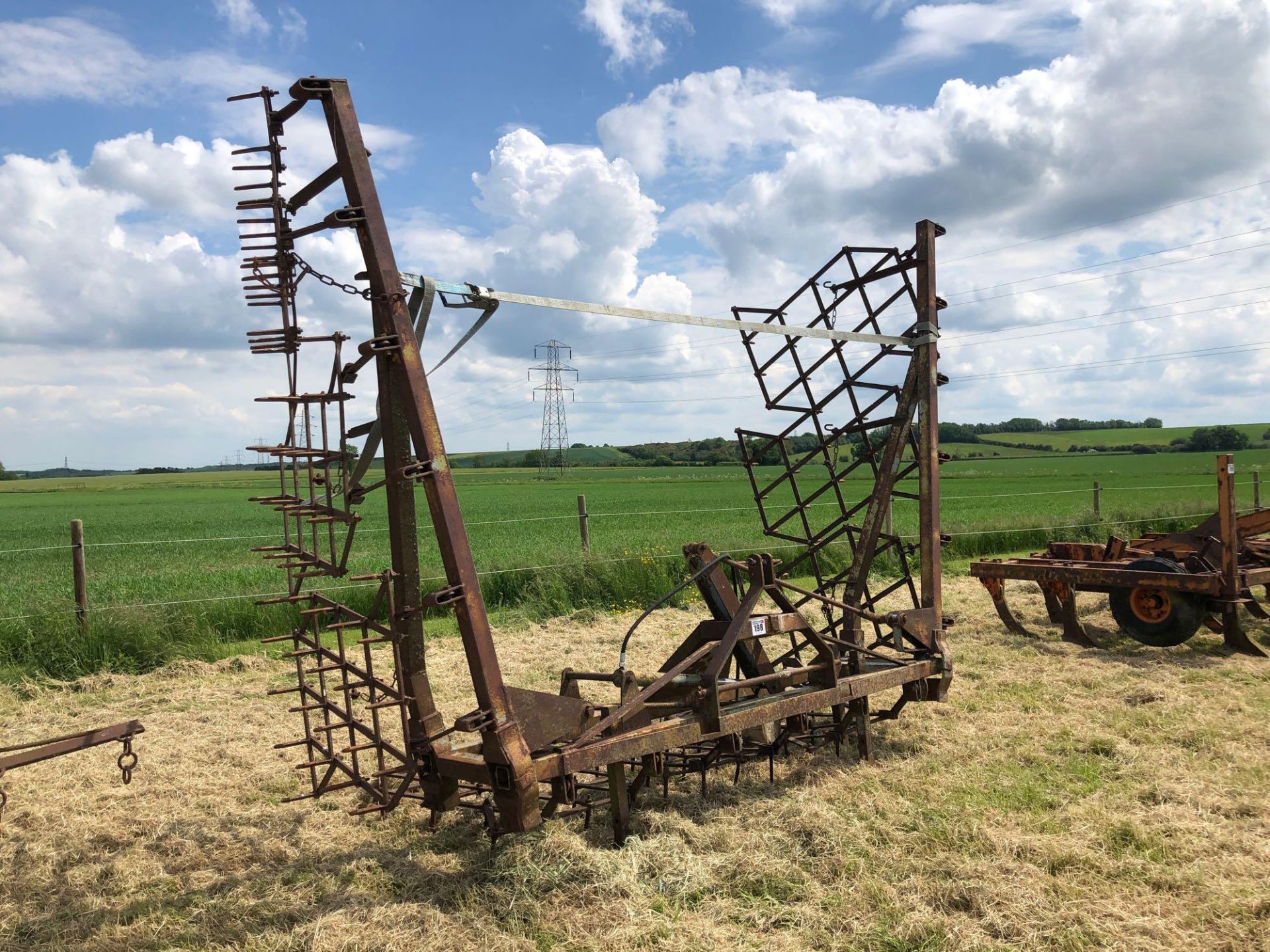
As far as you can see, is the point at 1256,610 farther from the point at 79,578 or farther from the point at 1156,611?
the point at 79,578

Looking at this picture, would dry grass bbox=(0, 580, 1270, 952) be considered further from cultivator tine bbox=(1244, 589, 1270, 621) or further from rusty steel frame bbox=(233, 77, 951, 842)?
cultivator tine bbox=(1244, 589, 1270, 621)

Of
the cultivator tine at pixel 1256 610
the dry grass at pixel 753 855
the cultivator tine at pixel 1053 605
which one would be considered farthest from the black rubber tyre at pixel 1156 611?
the dry grass at pixel 753 855

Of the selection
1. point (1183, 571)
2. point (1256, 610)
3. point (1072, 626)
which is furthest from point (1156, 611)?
point (1256, 610)

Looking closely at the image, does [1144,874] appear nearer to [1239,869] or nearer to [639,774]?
[1239,869]

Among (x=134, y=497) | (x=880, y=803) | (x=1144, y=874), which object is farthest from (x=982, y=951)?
(x=134, y=497)

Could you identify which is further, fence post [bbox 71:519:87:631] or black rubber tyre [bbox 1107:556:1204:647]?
fence post [bbox 71:519:87:631]

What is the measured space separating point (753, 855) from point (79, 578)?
813 cm

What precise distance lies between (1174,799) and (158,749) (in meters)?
6.37

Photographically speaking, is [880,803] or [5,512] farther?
[5,512]

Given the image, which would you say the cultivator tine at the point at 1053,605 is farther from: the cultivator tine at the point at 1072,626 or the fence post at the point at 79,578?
the fence post at the point at 79,578

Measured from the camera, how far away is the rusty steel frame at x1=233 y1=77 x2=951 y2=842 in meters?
3.62

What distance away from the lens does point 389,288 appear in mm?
3631

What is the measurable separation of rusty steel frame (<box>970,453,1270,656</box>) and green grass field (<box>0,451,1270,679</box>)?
4.39 m


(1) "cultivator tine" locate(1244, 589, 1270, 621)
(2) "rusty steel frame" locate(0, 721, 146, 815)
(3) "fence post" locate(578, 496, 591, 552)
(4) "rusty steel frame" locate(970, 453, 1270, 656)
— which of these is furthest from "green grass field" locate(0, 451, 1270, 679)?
(2) "rusty steel frame" locate(0, 721, 146, 815)
